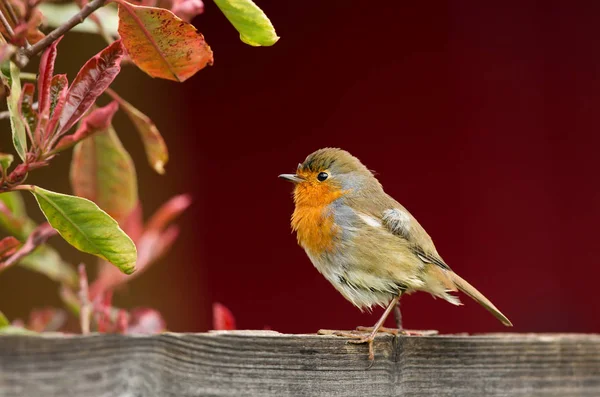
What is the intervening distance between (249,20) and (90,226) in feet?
1.62

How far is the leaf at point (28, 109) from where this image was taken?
1.48 m

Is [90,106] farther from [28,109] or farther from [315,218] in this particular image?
[315,218]

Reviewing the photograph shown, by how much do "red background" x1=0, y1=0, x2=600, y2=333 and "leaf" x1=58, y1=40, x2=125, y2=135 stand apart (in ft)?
13.7

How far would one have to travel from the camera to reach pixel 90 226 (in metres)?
1.49

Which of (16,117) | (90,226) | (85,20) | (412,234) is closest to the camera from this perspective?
(16,117)

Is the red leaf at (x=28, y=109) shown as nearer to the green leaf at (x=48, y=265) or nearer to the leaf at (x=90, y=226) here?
the leaf at (x=90, y=226)

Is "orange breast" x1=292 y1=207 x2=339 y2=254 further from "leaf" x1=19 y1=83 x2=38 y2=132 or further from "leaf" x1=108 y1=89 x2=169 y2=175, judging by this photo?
"leaf" x1=19 y1=83 x2=38 y2=132

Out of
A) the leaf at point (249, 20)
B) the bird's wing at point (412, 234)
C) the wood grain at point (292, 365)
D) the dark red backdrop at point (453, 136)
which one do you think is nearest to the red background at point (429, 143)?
the dark red backdrop at point (453, 136)

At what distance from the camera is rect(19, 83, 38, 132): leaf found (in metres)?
1.48

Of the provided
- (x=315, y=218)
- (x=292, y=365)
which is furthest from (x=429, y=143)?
(x=292, y=365)

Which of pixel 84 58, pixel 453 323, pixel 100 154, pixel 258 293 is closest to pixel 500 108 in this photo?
pixel 453 323

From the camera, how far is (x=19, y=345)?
1.26 meters

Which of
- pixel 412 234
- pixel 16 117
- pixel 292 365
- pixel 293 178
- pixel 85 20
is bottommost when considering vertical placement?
pixel 292 365

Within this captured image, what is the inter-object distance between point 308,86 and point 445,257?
1.59 meters
